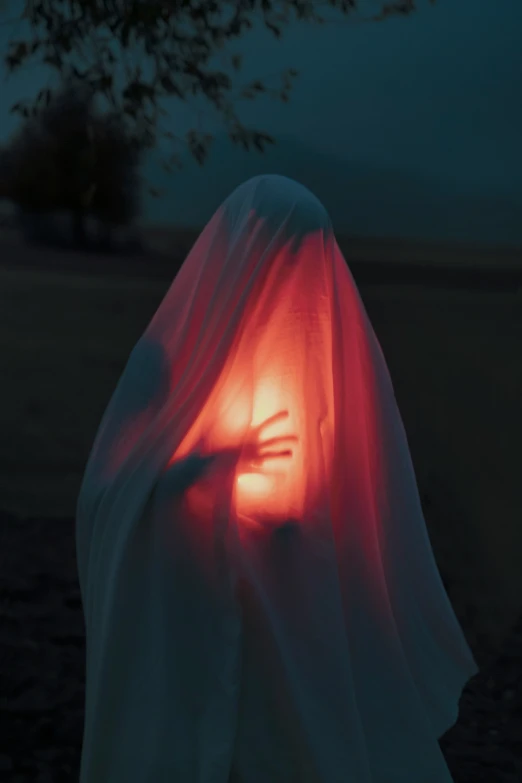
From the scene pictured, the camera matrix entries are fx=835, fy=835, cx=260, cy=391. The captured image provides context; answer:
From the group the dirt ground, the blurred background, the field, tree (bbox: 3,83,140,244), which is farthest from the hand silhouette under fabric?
A: tree (bbox: 3,83,140,244)

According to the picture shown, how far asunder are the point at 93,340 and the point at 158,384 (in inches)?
123

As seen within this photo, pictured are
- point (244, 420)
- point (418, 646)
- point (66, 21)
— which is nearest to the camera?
point (244, 420)

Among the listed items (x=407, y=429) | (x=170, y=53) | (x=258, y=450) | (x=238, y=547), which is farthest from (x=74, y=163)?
(x=238, y=547)

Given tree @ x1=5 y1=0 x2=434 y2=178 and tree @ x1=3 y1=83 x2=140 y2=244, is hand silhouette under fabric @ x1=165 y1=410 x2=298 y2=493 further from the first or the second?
tree @ x1=3 y1=83 x2=140 y2=244

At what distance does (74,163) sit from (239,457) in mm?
3305

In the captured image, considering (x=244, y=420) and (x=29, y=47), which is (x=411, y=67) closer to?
(x=29, y=47)

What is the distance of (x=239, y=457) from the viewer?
2027 mm

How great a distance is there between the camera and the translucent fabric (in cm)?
201

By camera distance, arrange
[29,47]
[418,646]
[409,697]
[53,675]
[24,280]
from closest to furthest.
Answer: [409,697] < [418,646] < [53,675] < [29,47] < [24,280]

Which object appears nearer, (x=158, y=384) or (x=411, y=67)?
(x=158, y=384)

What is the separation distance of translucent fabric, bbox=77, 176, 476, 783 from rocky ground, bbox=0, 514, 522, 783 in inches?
48.4

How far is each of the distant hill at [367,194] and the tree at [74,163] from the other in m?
0.28

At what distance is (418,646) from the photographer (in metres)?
2.39

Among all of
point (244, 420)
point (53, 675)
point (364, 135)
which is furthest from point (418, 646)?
point (364, 135)
